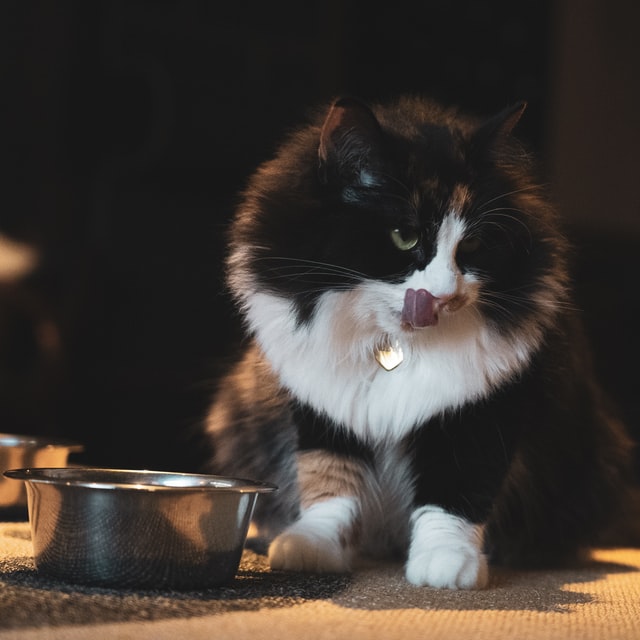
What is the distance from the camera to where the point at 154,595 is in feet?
3.61

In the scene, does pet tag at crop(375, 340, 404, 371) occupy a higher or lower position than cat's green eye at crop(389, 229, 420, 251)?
lower

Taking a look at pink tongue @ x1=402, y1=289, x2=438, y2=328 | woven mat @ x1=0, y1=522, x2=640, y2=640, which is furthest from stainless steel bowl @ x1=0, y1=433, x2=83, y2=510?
pink tongue @ x1=402, y1=289, x2=438, y2=328

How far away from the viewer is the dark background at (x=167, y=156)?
3045 millimetres

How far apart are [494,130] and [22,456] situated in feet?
2.84

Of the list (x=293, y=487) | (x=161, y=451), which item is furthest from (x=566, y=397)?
(x=161, y=451)

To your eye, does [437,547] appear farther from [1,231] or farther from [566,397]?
[1,231]

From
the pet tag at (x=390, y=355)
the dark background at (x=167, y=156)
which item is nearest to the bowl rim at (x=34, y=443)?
the pet tag at (x=390, y=355)

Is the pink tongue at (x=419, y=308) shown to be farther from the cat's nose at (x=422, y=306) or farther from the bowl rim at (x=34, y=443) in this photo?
the bowl rim at (x=34, y=443)

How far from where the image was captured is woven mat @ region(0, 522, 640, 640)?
96cm

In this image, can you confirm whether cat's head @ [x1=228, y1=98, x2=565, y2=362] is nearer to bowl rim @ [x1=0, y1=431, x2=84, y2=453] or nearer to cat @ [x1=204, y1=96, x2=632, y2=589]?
cat @ [x1=204, y1=96, x2=632, y2=589]

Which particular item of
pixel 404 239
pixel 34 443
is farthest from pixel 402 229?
pixel 34 443

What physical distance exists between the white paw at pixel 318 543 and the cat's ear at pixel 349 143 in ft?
1.57

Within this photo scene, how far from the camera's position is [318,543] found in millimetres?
1390

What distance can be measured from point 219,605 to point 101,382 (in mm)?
2223
